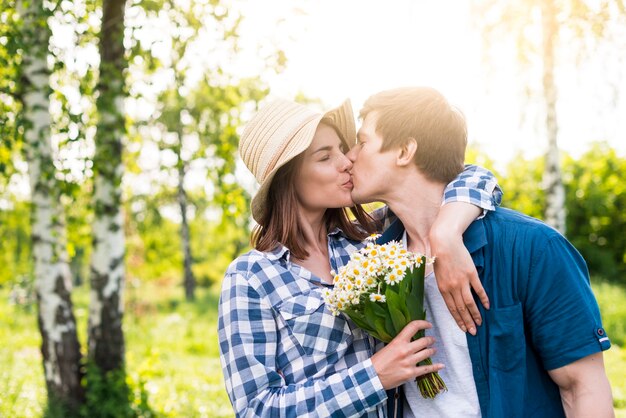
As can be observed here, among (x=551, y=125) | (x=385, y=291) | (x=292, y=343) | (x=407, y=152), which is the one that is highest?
(x=551, y=125)

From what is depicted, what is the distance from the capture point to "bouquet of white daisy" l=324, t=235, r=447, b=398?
2.12 meters

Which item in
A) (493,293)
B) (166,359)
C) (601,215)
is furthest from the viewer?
(601,215)

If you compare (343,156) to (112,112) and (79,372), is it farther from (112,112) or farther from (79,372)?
(79,372)

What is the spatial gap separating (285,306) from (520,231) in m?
0.94

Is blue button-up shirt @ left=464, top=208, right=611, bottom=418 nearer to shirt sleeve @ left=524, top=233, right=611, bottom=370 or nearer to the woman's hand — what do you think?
shirt sleeve @ left=524, top=233, right=611, bottom=370

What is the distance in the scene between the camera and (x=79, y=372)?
6.09 metres

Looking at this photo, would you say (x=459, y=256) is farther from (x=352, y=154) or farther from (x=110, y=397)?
(x=110, y=397)

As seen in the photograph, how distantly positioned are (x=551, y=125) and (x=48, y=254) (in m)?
6.73

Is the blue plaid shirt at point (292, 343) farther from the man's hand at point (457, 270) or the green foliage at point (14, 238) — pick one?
the green foliage at point (14, 238)

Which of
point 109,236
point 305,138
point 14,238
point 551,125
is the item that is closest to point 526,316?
point 305,138

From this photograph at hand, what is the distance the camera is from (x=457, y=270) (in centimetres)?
217

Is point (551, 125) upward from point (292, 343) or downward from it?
upward

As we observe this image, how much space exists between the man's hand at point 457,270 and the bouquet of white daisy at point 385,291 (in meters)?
0.06

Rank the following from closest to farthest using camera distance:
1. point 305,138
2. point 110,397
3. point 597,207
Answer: point 305,138 < point 110,397 < point 597,207
